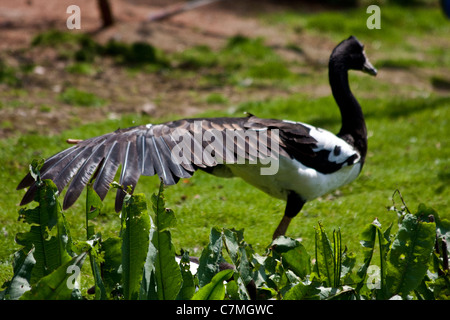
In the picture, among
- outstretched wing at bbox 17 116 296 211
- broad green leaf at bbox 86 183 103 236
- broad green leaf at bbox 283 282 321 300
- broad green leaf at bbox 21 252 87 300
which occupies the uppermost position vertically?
outstretched wing at bbox 17 116 296 211

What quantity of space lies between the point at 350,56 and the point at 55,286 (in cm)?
353

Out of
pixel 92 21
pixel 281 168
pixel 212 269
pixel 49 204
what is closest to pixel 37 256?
pixel 49 204

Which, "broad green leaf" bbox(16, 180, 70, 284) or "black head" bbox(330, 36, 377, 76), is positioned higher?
"black head" bbox(330, 36, 377, 76)

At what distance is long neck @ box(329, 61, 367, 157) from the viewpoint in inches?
193

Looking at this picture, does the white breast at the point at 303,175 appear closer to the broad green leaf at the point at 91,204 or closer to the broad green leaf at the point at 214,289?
the broad green leaf at the point at 91,204

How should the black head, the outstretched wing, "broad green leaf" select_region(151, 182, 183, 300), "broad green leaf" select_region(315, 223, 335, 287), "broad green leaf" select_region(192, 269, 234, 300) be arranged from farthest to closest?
1. the black head
2. the outstretched wing
3. "broad green leaf" select_region(315, 223, 335, 287)
4. "broad green leaf" select_region(151, 182, 183, 300)
5. "broad green leaf" select_region(192, 269, 234, 300)

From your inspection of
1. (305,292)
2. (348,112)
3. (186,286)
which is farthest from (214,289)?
(348,112)

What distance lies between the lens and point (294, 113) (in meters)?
7.82

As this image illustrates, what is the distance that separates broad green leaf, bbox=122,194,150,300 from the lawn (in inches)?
62.3

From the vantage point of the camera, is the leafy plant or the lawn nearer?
the leafy plant

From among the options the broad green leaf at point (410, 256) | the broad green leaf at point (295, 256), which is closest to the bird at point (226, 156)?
the broad green leaf at point (295, 256)

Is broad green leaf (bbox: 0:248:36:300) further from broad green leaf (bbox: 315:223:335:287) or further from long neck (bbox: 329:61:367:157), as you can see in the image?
long neck (bbox: 329:61:367:157)

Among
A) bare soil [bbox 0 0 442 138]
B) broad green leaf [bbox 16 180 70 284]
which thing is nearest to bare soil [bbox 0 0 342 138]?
bare soil [bbox 0 0 442 138]

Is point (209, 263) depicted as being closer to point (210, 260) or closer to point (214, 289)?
point (210, 260)
